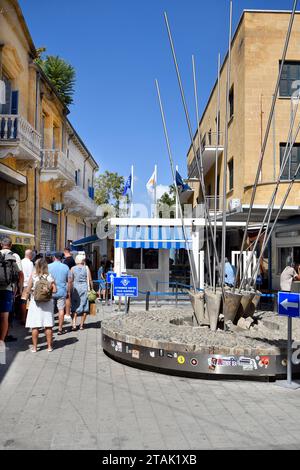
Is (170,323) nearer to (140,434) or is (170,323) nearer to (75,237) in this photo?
(140,434)

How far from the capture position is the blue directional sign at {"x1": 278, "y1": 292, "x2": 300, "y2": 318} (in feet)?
19.7

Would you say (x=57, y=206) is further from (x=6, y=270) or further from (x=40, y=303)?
(x=40, y=303)

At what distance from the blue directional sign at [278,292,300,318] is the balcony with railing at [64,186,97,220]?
57.5 ft

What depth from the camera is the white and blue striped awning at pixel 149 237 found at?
15789mm

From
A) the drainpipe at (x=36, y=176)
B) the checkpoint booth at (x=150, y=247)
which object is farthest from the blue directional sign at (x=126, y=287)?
the drainpipe at (x=36, y=176)

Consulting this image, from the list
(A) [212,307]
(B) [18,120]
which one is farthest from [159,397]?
(B) [18,120]

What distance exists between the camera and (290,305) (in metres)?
6.07

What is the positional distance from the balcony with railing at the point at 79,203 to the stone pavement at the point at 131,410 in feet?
54.1

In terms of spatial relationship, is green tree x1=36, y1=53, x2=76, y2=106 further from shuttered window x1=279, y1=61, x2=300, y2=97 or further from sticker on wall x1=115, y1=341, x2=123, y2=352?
sticker on wall x1=115, y1=341, x2=123, y2=352

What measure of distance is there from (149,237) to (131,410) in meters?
11.1

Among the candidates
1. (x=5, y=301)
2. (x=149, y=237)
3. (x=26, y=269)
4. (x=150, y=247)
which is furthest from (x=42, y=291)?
(x=149, y=237)

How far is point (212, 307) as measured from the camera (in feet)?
26.8

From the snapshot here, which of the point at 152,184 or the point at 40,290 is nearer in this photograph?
the point at 40,290
